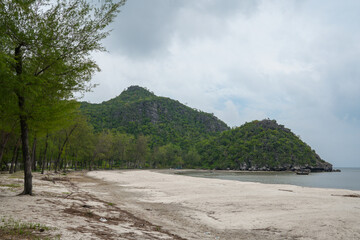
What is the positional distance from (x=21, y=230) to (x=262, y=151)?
520 ft

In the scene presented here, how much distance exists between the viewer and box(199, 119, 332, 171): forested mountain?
14400cm

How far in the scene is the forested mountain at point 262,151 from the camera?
144000mm

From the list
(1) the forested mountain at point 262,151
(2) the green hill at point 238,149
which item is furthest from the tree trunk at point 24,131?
(1) the forested mountain at point 262,151

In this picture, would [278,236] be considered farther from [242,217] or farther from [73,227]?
[73,227]

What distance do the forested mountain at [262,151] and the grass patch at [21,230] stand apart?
497 ft

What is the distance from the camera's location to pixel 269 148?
153m

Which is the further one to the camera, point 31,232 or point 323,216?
point 323,216

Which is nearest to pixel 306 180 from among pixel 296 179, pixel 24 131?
pixel 296 179

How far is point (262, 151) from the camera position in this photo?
15288 centimetres

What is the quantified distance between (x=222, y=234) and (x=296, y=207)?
736cm

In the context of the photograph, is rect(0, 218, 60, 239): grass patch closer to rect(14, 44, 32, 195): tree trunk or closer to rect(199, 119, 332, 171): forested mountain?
rect(14, 44, 32, 195): tree trunk

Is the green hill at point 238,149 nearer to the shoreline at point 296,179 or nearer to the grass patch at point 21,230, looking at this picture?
the shoreline at point 296,179

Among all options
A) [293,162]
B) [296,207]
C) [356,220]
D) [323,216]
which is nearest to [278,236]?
[323,216]

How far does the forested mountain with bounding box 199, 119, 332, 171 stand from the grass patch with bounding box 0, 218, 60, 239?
15157 cm
